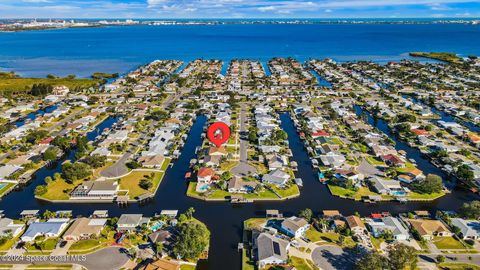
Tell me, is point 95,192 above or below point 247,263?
above

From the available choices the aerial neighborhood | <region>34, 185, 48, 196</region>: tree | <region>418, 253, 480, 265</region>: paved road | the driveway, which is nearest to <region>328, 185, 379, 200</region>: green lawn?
the aerial neighborhood

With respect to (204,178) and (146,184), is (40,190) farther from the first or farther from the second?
(204,178)

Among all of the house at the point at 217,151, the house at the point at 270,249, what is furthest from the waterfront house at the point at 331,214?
the house at the point at 217,151

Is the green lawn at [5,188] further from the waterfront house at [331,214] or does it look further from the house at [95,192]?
the waterfront house at [331,214]

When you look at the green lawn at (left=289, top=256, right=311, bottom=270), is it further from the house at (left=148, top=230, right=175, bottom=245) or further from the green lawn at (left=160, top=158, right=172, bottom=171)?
the green lawn at (left=160, top=158, right=172, bottom=171)

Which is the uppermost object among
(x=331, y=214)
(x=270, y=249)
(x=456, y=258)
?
(x=270, y=249)

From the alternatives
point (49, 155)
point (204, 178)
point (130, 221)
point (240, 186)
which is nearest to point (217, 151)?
point (204, 178)

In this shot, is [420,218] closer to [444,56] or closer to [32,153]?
[32,153]
